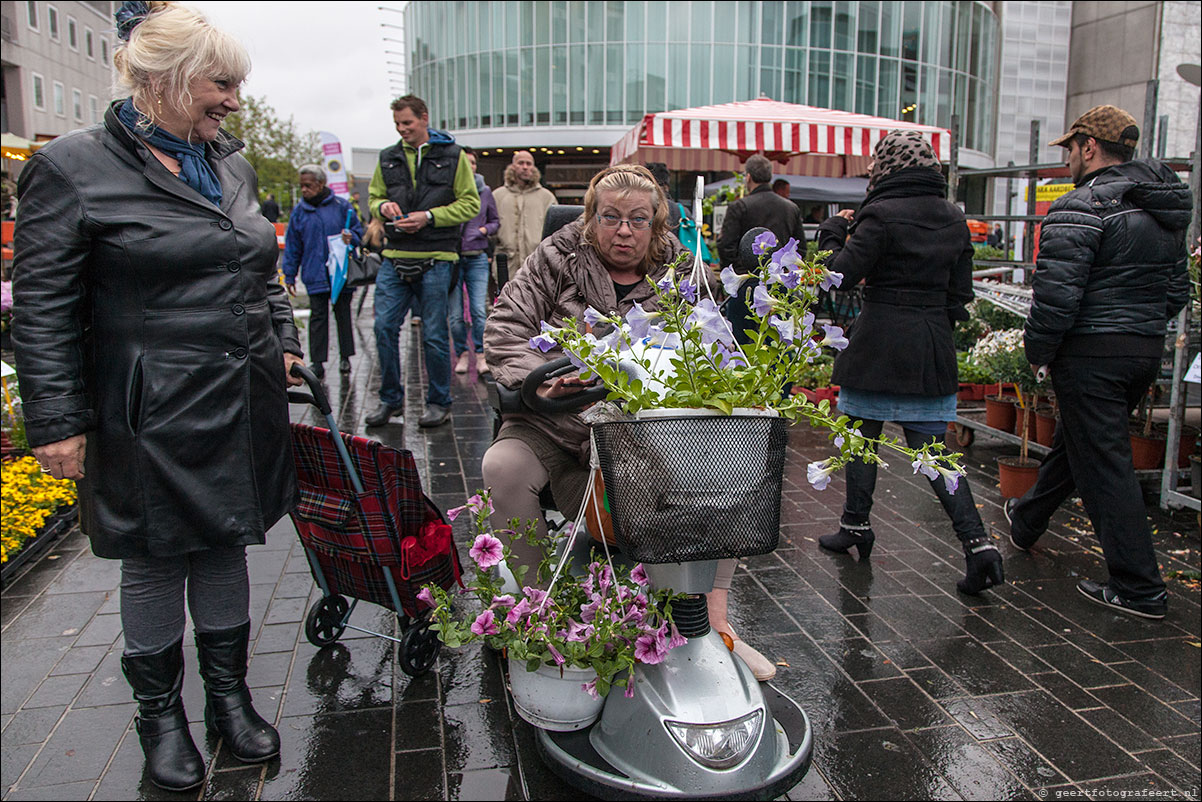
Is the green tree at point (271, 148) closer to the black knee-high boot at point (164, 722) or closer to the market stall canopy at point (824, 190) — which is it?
the market stall canopy at point (824, 190)

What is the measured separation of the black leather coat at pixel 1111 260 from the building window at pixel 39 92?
183 feet

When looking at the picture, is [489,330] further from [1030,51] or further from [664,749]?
[1030,51]

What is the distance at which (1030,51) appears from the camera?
5259cm

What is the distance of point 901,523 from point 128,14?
437 centimetres

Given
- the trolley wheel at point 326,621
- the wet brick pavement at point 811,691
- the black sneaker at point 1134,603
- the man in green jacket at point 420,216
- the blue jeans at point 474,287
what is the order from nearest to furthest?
the wet brick pavement at point 811,691 < the trolley wheel at point 326,621 < the black sneaker at point 1134,603 < the man in green jacket at point 420,216 < the blue jeans at point 474,287

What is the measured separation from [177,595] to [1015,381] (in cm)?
520

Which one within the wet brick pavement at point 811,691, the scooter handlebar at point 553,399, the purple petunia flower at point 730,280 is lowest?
the wet brick pavement at point 811,691

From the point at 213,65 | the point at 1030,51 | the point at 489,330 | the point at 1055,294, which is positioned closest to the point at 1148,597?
the point at 1055,294

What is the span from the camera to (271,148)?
123 feet

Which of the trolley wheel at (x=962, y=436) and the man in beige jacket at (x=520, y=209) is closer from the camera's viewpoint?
the trolley wheel at (x=962, y=436)

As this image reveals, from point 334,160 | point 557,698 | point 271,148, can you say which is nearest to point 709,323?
point 557,698

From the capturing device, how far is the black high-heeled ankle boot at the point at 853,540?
4574mm

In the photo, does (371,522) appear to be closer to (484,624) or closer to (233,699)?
(233,699)

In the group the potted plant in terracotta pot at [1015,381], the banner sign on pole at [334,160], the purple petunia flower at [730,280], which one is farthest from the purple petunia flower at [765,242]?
the banner sign on pole at [334,160]
